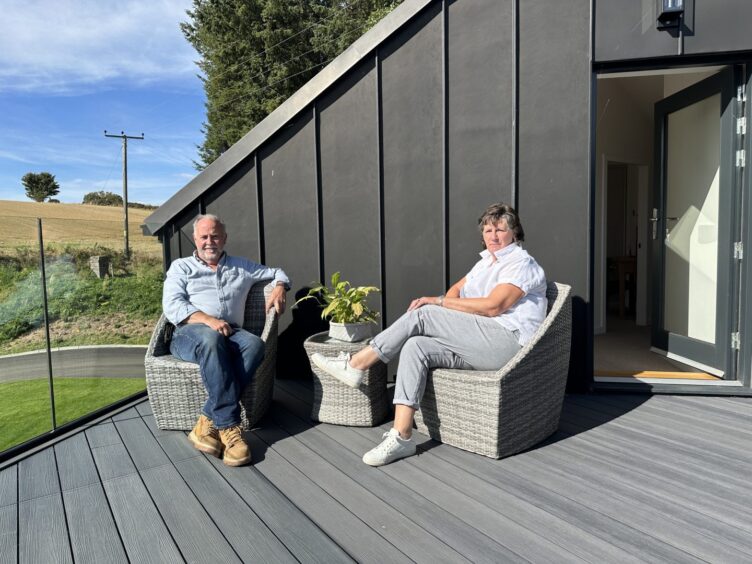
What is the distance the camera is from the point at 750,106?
2.79 metres

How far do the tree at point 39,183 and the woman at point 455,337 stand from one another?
3653cm

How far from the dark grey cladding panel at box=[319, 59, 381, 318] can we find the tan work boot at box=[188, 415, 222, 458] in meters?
1.36

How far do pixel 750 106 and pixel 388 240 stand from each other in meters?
2.29

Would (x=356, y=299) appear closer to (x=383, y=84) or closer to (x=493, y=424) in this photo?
(x=493, y=424)

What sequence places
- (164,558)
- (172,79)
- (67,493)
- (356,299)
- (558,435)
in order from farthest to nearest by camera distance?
(172,79) < (356,299) < (558,435) < (67,493) < (164,558)

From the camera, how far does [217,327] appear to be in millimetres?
2416

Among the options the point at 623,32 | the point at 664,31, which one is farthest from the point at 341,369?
the point at 664,31

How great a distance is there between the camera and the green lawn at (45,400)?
2.58m

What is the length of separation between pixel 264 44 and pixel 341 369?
1856 cm

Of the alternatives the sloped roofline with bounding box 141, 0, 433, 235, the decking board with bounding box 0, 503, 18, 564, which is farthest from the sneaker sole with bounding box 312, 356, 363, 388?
the sloped roofline with bounding box 141, 0, 433, 235

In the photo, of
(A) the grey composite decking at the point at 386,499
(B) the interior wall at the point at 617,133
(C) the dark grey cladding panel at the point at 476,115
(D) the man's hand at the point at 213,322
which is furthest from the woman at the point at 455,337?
(B) the interior wall at the point at 617,133

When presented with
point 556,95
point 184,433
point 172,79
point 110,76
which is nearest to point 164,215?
point 184,433

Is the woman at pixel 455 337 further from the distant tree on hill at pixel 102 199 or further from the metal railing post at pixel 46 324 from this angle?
the distant tree on hill at pixel 102 199

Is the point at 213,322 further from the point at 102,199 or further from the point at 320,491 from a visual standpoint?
the point at 102,199
